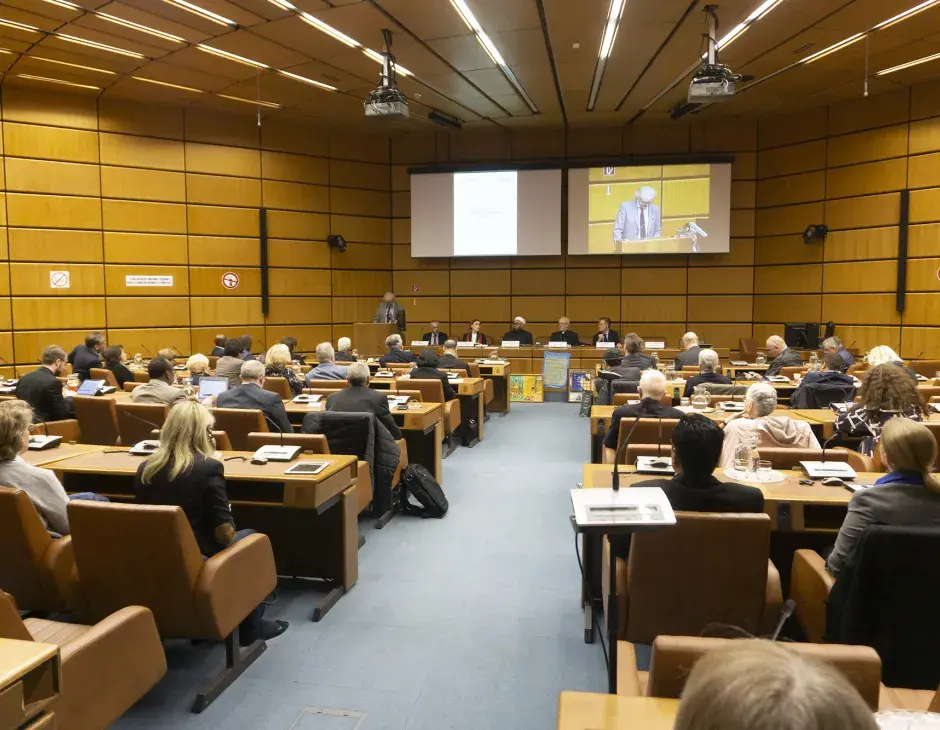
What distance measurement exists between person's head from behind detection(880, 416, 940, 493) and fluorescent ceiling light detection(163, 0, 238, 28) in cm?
745

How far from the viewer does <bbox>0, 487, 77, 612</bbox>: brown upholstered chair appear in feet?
9.02

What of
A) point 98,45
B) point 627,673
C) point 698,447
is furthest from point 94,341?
point 627,673

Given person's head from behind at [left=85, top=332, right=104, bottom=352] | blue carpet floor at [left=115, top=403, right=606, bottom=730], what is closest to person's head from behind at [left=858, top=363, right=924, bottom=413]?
blue carpet floor at [left=115, top=403, right=606, bottom=730]

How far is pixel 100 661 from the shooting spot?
6.84ft

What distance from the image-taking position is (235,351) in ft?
26.0

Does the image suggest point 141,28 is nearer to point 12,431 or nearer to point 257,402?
point 257,402

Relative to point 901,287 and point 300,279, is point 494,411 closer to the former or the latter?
point 300,279

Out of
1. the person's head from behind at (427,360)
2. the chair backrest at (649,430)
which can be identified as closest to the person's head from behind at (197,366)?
the person's head from behind at (427,360)

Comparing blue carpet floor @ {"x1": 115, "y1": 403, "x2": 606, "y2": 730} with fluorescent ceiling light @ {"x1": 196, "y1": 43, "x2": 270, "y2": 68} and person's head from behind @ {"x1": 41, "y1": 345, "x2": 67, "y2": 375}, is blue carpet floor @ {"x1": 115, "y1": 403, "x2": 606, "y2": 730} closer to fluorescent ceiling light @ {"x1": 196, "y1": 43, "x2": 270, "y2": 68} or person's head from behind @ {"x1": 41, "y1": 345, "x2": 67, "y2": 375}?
person's head from behind @ {"x1": 41, "y1": 345, "x2": 67, "y2": 375}

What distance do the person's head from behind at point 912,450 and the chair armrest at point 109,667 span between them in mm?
2669

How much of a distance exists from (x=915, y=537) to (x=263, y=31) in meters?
8.10

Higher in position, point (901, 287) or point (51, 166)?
point (51, 166)

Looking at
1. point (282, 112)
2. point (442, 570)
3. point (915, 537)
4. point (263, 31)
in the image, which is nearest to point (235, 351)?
point (263, 31)

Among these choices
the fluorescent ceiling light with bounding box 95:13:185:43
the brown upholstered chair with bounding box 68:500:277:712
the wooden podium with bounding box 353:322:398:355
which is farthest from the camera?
the wooden podium with bounding box 353:322:398:355
